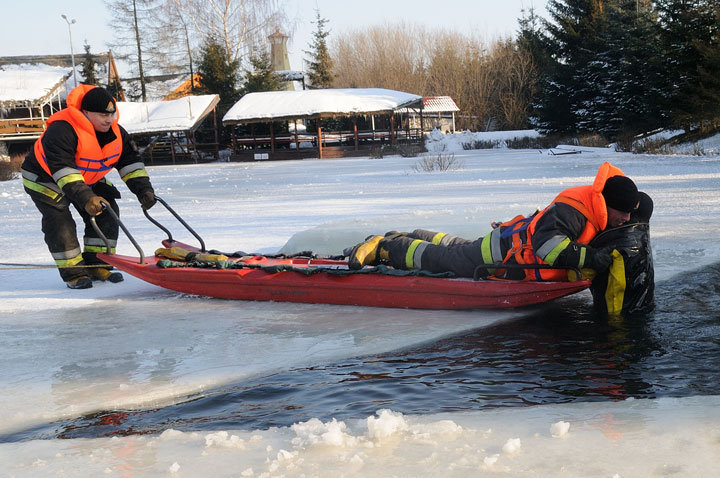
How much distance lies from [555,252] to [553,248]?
29mm

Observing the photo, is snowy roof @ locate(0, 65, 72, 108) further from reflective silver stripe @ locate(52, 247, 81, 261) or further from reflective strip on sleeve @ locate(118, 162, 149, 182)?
reflective silver stripe @ locate(52, 247, 81, 261)

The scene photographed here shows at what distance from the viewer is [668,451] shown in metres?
2.60

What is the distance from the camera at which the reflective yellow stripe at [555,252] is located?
14.6 feet

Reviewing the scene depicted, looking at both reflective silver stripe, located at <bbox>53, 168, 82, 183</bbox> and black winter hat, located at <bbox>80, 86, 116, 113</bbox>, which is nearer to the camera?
reflective silver stripe, located at <bbox>53, 168, 82, 183</bbox>

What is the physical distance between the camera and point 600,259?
4.46 m

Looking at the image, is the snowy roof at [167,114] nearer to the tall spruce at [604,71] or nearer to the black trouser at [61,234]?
the tall spruce at [604,71]

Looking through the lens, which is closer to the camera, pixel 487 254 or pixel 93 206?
pixel 487 254

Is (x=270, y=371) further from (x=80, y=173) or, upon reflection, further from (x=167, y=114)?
(x=167, y=114)

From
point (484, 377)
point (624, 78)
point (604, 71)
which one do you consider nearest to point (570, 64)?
point (604, 71)

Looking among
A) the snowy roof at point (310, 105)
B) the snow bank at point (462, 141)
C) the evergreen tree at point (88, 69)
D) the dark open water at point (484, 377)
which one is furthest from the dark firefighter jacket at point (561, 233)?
the evergreen tree at point (88, 69)

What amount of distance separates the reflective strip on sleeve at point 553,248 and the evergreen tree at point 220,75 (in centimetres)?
3645

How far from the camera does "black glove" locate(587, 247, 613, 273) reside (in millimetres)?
4461

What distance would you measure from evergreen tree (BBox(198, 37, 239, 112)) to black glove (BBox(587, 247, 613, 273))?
36.5 meters

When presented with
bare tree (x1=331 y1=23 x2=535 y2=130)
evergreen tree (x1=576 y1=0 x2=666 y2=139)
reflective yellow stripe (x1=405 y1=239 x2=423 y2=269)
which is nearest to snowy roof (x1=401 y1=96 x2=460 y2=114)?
bare tree (x1=331 y1=23 x2=535 y2=130)
